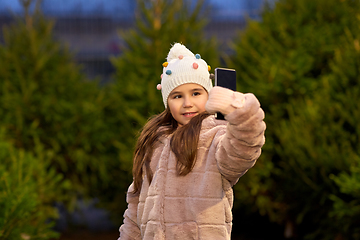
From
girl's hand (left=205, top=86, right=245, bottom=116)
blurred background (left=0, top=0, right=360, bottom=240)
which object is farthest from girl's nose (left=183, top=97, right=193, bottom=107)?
blurred background (left=0, top=0, right=360, bottom=240)

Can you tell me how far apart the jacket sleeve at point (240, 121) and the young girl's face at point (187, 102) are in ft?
1.74

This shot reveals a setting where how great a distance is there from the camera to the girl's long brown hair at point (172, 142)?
2574 mm

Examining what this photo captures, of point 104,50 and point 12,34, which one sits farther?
point 104,50

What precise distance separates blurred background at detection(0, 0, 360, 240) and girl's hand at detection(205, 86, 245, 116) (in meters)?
3.62

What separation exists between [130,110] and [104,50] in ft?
34.2

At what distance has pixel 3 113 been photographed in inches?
296

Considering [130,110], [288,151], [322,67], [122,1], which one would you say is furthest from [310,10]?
[122,1]

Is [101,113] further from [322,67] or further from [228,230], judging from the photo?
[228,230]

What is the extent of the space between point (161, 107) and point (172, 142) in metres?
4.67

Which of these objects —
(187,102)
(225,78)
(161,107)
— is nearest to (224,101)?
(225,78)

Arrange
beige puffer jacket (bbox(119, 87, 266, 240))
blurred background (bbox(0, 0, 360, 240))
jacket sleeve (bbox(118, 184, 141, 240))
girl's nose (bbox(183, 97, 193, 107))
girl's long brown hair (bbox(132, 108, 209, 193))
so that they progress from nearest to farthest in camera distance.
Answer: beige puffer jacket (bbox(119, 87, 266, 240)) < girl's long brown hair (bbox(132, 108, 209, 193)) < girl's nose (bbox(183, 97, 193, 107)) < jacket sleeve (bbox(118, 184, 141, 240)) < blurred background (bbox(0, 0, 360, 240))

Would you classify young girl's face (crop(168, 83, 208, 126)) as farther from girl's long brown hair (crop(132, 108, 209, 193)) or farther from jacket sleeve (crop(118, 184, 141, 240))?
jacket sleeve (crop(118, 184, 141, 240))

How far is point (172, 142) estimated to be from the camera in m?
2.71

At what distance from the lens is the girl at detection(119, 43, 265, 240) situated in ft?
7.04
